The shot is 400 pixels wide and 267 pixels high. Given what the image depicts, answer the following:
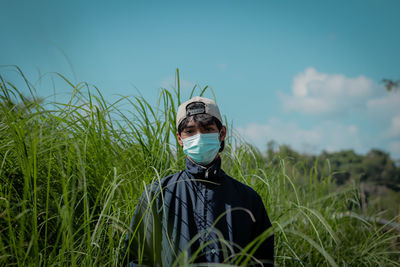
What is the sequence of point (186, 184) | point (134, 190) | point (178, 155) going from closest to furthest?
point (186, 184) < point (134, 190) < point (178, 155)

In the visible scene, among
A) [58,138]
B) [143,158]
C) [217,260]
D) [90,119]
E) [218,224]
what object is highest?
[90,119]

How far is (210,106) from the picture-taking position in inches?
61.2

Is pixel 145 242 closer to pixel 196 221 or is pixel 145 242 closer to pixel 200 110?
pixel 196 221

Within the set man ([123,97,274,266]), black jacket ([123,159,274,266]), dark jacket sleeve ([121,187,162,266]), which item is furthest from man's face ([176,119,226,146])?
dark jacket sleeve ([121,187,162,266])

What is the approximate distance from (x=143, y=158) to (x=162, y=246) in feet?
2.22

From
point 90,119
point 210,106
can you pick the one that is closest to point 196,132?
point 210,106

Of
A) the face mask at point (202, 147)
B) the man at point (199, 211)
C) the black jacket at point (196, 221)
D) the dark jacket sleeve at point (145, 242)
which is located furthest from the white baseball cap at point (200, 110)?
the dark jacket sleeve at point (145, 242)

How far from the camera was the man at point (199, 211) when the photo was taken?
4.43ft

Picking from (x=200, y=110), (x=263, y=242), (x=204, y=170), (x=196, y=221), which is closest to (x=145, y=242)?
(x=196, y=221)

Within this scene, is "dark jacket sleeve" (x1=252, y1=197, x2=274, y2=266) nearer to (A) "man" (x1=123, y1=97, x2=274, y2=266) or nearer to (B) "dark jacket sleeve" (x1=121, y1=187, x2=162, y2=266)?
(A) "man" (x1=123, y1=97, x2=274, y2=266)

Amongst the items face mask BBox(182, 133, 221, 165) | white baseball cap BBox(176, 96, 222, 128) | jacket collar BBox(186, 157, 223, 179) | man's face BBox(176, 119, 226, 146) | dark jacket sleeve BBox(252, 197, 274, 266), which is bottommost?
dark jacket sleeve BBox(252, 197, 274, 266)

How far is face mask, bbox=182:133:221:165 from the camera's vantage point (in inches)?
58.9

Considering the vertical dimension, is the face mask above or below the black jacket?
above

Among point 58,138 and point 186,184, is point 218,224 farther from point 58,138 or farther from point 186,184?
point 58,138
